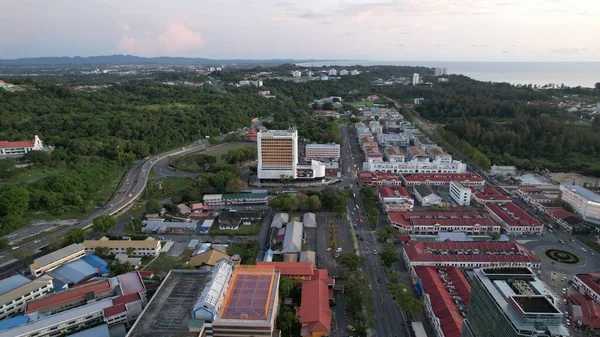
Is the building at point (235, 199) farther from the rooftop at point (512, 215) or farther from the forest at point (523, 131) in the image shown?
the forest at point (523, 131)

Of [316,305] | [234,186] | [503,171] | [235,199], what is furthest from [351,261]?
[503,171]

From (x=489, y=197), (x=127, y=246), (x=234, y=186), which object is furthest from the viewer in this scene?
(x=234, y=186)

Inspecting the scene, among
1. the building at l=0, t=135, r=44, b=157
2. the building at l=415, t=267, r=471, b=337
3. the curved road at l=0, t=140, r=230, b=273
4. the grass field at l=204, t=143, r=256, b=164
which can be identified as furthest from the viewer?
the grass field at l=204, t=143, r=256, b=164

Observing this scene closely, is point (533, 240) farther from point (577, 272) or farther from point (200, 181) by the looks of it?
point (200, 181)

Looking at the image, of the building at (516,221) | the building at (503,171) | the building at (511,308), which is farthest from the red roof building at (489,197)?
the building at (511,308)

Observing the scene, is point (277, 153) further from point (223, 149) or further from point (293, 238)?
point (223, 149)

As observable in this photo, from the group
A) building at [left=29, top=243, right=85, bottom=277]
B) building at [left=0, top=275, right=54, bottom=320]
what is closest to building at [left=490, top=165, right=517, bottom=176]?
building at [left=29, top=243, right=85, bottom=277]

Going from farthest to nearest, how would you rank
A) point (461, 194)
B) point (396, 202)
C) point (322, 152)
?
point (322, 152) → point (461, 194) → point (396, 202)

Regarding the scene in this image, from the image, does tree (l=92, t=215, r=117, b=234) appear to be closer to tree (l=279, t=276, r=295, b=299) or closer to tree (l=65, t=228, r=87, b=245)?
tree (l=65, t=228, r=87, b=245)
